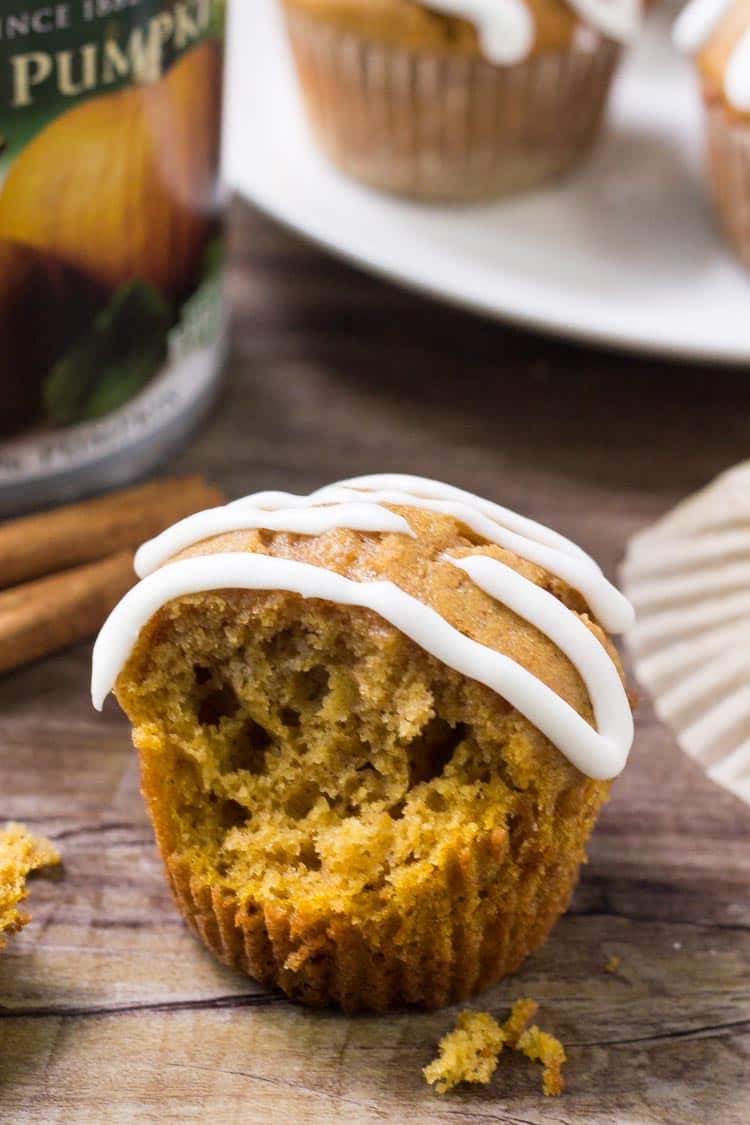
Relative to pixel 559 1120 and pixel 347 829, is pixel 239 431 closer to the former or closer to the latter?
pixel 347 829

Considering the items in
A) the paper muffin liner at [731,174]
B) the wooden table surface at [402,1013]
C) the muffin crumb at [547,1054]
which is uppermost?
the paper muffin liner at [731,174]

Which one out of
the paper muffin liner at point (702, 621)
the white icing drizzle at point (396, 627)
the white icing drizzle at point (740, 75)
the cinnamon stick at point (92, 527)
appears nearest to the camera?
the white icing drizzle at point (396, 627)

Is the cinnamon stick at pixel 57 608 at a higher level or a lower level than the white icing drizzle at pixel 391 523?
lower

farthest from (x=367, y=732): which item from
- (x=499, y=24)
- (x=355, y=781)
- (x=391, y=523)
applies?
(x=499, y=24)

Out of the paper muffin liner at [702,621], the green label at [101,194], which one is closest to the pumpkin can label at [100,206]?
the green label at [101,194]

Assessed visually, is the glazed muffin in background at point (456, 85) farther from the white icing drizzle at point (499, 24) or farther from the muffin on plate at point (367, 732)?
the muffin on plate at point (367, 732)

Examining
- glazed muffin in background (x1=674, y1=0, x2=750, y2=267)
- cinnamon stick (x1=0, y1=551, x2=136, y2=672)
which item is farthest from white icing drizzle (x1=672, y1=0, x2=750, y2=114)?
cinnamon stick (x1=0, y1=551, x2=136, y2=672)

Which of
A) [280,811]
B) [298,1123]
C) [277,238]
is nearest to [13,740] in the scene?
[280,811]
